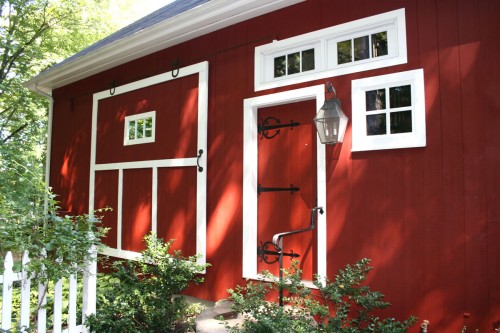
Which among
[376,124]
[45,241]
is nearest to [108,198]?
[45,241]

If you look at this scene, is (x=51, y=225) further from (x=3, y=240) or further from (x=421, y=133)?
(x=421, y=133)

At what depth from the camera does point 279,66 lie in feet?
13.3

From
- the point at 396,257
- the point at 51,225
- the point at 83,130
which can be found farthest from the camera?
the point at 83,130

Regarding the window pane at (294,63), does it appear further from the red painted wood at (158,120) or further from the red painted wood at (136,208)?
the red painted wood at (136,208)

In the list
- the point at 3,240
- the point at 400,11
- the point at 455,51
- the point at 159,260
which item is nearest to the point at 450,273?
the point at 455,51

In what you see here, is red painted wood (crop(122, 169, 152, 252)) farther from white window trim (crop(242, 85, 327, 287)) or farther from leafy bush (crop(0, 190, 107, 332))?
leafy bush (crop(0, 190, 107, 332))

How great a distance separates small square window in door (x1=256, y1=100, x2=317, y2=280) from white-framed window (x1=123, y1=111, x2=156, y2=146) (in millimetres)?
1779

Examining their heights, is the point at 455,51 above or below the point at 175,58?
below

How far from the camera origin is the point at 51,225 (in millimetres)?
2707

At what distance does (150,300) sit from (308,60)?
9.12 feet

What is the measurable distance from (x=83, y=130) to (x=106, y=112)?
0.79 meters

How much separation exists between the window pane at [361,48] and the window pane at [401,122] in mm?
634

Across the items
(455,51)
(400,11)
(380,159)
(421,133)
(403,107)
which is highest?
(400,11)

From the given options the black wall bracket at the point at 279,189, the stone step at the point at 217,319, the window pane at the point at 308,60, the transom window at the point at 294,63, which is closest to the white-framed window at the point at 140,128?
the black wall bracket at the point at 279,189
